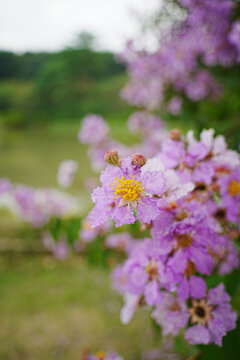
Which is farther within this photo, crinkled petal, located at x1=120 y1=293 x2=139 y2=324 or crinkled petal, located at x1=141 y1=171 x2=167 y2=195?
→ crinkled petal, located at x1=120 y1=293 x2=139 y2=324

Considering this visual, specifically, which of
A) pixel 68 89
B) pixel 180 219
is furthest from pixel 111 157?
pixel 68 89

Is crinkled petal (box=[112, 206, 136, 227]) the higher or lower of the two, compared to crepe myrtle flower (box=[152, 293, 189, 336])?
higher

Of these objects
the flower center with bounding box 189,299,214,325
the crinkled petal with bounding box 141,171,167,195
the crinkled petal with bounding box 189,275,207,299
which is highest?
the crinkled petal with bounding box 141,171,167,195

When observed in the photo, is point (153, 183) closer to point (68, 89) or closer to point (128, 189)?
point (128, 189)

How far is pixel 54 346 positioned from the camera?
2.44 metres

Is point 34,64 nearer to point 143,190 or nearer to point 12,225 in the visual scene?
point 12,225

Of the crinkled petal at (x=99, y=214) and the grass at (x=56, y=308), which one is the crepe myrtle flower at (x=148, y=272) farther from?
the grass at (x=56, y=308)

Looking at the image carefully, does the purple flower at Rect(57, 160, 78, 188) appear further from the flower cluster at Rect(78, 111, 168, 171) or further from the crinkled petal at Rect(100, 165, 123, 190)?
the crinkled petal at Rect(100, 165, 123, 190)

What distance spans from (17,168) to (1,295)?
3.32 metres

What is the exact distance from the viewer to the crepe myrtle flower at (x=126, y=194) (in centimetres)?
37

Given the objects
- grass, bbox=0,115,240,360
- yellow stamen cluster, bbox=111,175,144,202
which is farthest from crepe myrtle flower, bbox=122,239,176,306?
grass, bbox=0,115,240,360

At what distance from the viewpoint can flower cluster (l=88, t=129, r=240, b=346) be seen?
0.38 meters

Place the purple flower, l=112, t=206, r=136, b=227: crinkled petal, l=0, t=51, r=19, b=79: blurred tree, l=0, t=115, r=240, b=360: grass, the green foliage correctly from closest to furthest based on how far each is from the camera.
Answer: l=112, t=206, r=136, b=227: crinkled petal, the purple flower, l=0, t=115, r=240, b=360: grass, l=0, t=51, r=19, b=79: blurred tree, the green foliage

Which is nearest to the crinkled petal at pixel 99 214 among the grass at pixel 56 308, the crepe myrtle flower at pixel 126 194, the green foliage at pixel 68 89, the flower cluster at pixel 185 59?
the crepe myrtle flower at pixel 126 194
